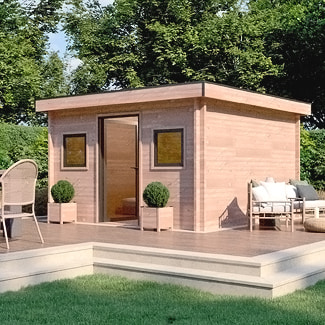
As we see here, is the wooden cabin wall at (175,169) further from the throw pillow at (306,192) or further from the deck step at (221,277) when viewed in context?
the deck step at (221,277)

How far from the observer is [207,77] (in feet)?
74.5

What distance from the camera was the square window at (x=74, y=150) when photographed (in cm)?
1126

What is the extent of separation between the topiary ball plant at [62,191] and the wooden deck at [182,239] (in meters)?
0.93

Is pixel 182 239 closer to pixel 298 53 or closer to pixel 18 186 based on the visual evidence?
pixel 18 186

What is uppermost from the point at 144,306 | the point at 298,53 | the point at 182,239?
the point at 298,53

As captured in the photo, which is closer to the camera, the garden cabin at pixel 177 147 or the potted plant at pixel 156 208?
the potted plant at pixel 156 208

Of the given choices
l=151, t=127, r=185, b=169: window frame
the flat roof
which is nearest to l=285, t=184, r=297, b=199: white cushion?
the flat roof

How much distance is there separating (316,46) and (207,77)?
4500 millimetres

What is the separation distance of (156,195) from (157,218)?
0.38 meters

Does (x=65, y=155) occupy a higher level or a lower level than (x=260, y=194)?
higher

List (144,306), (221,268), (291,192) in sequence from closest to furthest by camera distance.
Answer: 1. (144,306)
2. (221,268)
3. (291,192)

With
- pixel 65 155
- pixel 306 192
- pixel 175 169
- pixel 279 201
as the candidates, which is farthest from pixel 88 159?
pixel 306 192

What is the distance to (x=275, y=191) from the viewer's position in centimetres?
993

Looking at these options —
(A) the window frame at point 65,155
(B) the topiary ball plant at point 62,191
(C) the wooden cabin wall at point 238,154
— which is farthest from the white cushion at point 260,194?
(B) the topiary ball plant at point 62,191
